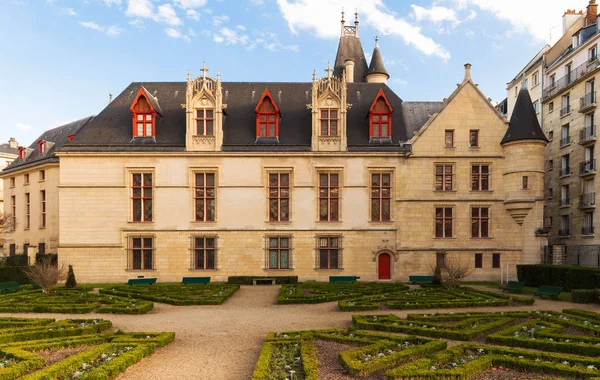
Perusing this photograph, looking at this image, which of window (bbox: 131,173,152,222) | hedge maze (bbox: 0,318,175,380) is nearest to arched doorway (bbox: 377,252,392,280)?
window (bbox: 131,173,152,222)

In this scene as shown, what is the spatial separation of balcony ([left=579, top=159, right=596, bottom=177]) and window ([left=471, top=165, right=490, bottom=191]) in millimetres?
11696

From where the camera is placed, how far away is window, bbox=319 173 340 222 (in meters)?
29.9

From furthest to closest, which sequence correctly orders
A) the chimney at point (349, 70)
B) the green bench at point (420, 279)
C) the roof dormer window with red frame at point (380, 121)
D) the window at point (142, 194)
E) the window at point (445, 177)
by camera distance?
1. the chimney at point (349, 70)
2. the roof dormer window with red frame at point (380, 121)
3. the window at point (445, 177)
4. the window at point (142, 194)
5. the green bench at point (420, 279)

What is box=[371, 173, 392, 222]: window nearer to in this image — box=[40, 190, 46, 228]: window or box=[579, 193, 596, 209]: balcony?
box=[579, 193, 596, 209]: balcony

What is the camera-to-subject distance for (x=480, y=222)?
2967cm

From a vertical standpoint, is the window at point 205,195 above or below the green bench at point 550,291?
above

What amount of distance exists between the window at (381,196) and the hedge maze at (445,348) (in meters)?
14.6

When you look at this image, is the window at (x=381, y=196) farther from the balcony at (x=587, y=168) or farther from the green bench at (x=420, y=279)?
the balcony at (x=587, y=168)

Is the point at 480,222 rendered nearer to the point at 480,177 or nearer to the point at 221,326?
the point at 480,177

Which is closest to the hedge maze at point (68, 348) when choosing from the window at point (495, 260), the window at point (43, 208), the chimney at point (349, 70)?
A: the window at point (495, 260)

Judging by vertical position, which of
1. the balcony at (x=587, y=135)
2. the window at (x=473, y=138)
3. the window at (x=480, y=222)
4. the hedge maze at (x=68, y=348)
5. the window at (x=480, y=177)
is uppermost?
the balcony at (x=587, y=135)

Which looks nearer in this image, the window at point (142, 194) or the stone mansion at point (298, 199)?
the stone mansion at point (298, 199)

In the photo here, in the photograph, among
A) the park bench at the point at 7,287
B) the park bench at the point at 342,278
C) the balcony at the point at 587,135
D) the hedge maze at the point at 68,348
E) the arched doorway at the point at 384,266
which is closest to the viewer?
the hedge maze at the point at 68,348

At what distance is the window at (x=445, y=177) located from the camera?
29.9 meters
